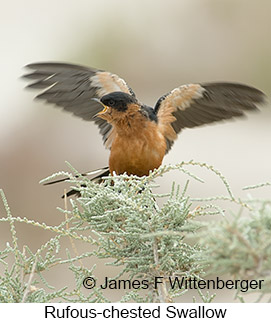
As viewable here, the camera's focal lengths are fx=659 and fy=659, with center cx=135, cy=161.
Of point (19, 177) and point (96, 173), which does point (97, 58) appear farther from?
point (96, 173)

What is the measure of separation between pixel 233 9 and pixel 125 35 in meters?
2.58

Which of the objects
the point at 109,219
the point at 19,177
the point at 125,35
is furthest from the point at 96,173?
the point at 125,35

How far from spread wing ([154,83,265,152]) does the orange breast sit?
26cm

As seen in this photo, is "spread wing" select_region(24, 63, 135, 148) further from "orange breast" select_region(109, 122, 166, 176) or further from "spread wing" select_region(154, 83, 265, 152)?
"orange breast" select_region(109, 122, 166, 176)

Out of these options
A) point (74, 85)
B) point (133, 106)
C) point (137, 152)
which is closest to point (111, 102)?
point (133, 106)

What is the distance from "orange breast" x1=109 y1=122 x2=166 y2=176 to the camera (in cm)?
407

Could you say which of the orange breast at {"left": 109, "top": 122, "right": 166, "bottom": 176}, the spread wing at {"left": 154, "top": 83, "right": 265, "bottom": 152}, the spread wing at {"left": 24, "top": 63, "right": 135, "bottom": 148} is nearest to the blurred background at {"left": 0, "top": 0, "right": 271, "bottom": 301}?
the spread wing at {"left": 24, "top": 63, "right": 135, "bottom": 148}

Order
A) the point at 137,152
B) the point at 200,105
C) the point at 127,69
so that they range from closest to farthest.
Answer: the point at 137,152
the point at 200,105
the point at 127,69

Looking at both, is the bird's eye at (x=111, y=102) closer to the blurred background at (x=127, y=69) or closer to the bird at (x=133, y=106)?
the bird at (x=133, y=106)

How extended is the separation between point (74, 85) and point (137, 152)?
795 mm

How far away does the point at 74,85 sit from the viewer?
4.57 meters

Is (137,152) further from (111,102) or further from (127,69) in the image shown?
(127,69)

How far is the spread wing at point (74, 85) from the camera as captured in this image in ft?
14.6

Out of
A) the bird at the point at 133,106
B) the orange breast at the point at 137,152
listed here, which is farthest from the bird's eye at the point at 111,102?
the orange breast at the point at 137,152
